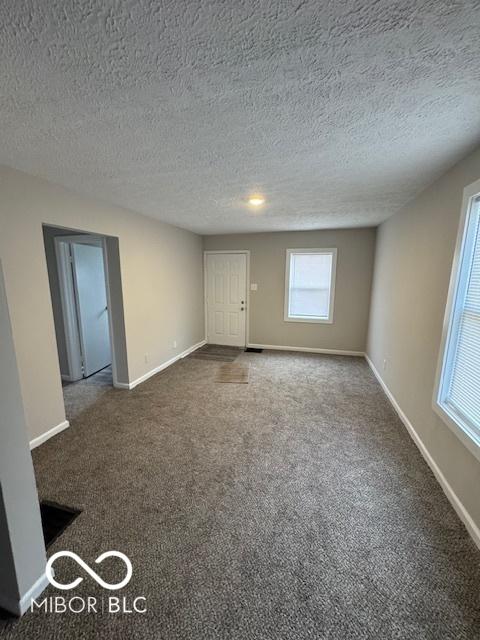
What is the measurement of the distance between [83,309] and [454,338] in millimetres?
4258

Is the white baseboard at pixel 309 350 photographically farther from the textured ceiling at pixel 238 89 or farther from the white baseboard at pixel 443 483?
the textured ceiling at pixel 238 89

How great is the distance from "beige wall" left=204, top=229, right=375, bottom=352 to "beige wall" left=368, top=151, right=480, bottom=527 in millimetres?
1088

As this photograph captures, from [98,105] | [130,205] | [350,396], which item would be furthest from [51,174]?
[350,396]

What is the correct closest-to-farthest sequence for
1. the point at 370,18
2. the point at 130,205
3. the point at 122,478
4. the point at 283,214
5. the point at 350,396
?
the point at 370,18 → the point at 122,478 → the point at 130,205 → the point at 350,396 → the point at 283,214

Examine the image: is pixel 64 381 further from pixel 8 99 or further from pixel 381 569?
pixel 381 569

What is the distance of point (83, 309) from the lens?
12.6ft

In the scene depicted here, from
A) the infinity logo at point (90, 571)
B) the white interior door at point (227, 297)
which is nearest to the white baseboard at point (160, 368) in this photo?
the white interior door at point (227, 297)

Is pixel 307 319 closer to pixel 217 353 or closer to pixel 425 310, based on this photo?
pixel 217 353

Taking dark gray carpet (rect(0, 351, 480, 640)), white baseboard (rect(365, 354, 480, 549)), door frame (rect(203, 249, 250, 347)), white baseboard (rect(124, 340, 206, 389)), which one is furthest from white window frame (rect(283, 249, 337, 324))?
dark gray carpet (rect(0, 351, 480, 640))

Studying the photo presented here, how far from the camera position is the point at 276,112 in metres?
1.36

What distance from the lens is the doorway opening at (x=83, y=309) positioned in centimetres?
338

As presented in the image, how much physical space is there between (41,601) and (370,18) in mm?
2663

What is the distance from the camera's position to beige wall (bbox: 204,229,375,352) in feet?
15.6

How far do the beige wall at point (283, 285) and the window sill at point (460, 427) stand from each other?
299cm
